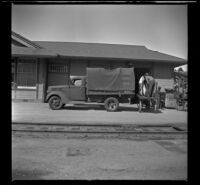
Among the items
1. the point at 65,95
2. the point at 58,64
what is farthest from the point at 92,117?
the point at 58,64

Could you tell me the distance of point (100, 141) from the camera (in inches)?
A: 302

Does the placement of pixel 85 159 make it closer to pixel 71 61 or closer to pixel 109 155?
pixel 109 155

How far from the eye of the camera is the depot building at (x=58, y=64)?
65.6 ft

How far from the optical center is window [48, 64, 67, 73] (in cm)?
2084

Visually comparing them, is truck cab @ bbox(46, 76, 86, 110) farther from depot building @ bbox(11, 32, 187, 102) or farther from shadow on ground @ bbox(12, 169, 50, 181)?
shadow on ground @ bbox(12, 169, 50, 181)

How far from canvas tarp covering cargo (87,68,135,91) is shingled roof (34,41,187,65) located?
4.90m

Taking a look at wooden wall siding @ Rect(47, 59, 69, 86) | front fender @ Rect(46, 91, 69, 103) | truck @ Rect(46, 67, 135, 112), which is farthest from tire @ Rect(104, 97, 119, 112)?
wooden wall siding @ Rect(47, 59, 69, 86)

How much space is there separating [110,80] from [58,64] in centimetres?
662

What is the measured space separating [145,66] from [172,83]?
117 inches

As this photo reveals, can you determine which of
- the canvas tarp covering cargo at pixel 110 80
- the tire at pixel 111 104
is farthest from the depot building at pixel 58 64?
the tire at pixel 111 104

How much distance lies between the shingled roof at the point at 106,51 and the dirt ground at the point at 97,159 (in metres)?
14.1
